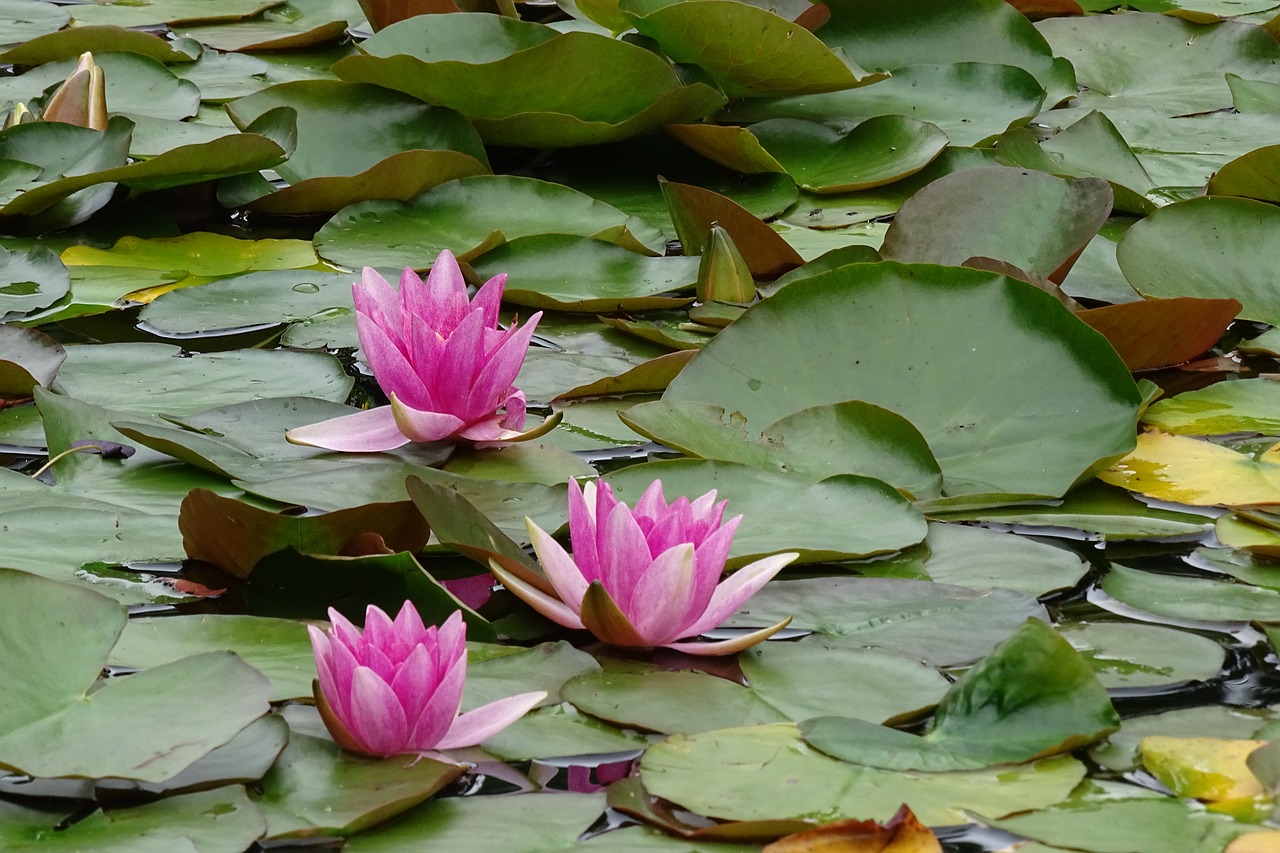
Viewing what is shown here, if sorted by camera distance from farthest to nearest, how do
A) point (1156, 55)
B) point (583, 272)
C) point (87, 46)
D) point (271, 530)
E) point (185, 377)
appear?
1. point (1156, 55)
2. point (87, 46)
3. point (583, 272)
4. point (185, 377)
5. point (271, 530)

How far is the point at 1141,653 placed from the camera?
122cm

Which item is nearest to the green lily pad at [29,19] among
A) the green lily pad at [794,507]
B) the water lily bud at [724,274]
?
the water lily bud at [724,274]

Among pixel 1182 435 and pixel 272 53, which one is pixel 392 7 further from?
pixel 1182 435

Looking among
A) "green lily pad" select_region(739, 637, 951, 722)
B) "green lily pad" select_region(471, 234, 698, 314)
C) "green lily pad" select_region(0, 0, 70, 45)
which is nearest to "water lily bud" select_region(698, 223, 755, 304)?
"green lily pad" select_region(471, 234, 698, 314)

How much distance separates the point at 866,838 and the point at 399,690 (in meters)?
0.35

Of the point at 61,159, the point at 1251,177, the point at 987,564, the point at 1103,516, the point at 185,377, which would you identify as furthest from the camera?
the point at 1251,177

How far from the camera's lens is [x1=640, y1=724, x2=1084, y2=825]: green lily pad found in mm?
992

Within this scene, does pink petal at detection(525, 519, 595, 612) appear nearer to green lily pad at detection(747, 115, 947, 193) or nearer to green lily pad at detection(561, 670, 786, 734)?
green lily pad at detection(561, 670, 786, 734)

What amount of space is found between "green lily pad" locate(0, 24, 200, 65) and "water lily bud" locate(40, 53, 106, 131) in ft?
1.36

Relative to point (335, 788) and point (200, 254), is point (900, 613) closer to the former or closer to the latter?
point (335, 788)

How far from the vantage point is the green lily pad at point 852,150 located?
2.45 m

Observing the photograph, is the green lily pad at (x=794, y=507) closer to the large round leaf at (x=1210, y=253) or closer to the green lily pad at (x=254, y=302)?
the green lily pad at (x=254, y=302)

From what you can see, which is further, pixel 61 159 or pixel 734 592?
pixel 61 159

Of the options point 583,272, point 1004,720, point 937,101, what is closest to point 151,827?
point 1004,720
